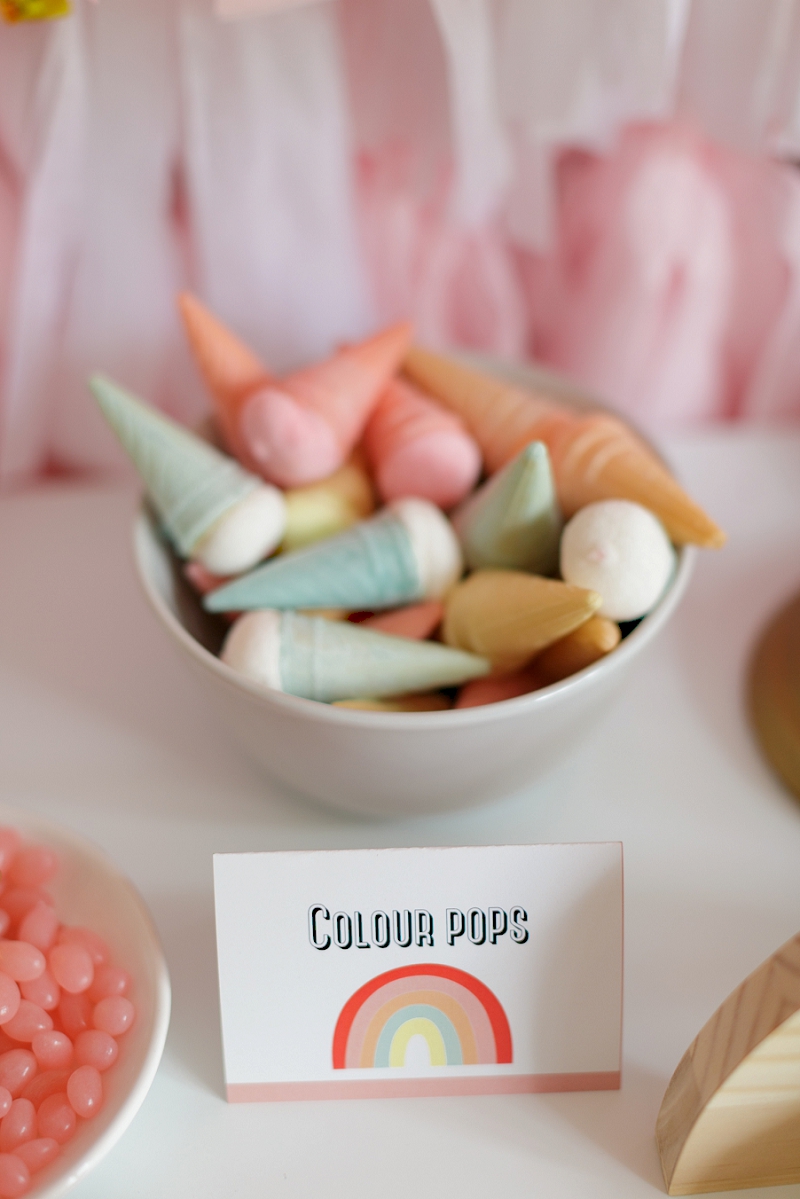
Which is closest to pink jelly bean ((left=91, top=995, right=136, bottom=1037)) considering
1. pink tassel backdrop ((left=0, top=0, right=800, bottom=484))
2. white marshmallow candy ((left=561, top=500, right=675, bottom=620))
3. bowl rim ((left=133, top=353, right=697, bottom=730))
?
bowl rim ((left=133, top=353, right=697, bottom=730))

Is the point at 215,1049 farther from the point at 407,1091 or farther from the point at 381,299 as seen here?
the point at 381,299

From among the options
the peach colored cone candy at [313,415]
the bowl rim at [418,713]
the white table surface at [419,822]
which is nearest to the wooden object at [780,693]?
the white table surface at [419,822]

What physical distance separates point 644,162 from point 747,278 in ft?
0.30

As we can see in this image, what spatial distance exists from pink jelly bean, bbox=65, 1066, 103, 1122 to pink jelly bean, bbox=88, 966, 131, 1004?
25 mm

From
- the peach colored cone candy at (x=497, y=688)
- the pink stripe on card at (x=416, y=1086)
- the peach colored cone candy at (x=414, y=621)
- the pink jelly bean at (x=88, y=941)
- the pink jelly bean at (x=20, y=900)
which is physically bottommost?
the pink stripe on card at (x=416, y=1086)

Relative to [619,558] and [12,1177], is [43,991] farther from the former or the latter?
[619,558]

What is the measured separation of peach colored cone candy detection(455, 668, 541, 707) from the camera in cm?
39

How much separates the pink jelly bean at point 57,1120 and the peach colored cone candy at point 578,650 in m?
0.22

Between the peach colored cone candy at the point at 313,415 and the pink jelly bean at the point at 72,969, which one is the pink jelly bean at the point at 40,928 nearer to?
the pink jelly bean at the point at 72,969

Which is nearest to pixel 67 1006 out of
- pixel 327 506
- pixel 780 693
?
pixel 327 506

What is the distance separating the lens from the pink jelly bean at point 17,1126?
0.94 ft

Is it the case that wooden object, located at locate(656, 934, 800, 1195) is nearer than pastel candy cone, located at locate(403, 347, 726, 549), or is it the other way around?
wooden object, located at locate(656, 934, 800, 1195)

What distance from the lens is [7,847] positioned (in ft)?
1.14

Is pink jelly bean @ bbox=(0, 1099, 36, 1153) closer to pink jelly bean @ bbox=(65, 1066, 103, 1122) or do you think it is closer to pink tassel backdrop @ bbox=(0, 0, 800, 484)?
pink jelly bean @ bbox=(65, 1066, 103, 1122)
